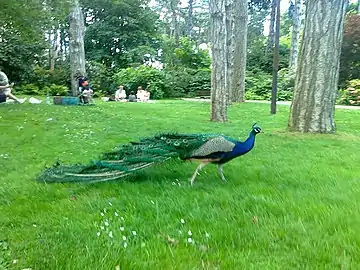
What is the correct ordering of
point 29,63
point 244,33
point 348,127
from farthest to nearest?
point 29,63, point 244,33, point 348,127

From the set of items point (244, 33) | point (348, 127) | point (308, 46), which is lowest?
point (348, 127)

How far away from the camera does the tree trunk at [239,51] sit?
1998 centimetres

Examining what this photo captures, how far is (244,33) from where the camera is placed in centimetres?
2039

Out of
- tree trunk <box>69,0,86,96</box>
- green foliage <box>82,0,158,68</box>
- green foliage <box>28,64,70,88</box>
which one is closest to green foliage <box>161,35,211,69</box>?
green foliage <box>82,0,158,68</box>

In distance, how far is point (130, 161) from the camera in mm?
4426

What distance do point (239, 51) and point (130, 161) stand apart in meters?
16.8

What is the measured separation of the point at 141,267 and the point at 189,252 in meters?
0.37

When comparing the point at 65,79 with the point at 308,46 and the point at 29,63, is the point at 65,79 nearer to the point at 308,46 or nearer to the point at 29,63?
the point at 29,63

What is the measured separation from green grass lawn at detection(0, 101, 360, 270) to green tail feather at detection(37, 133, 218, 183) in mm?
133

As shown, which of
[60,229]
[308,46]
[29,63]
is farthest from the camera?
[29,63]

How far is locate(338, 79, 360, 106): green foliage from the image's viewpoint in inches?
807

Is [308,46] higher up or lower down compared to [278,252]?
higher up

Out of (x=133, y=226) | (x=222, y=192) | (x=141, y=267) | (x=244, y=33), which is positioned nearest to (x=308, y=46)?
(x=222, y=192)

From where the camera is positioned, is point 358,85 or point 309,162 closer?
point 309,162
